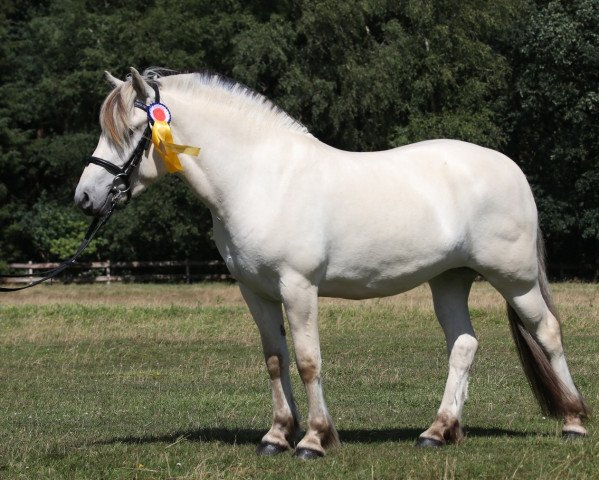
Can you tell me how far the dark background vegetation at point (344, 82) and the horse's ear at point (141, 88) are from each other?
3170cm

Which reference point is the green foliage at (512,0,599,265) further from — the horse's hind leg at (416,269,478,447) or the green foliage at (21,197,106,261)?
the horse's hind leg at (416,269,478,447)

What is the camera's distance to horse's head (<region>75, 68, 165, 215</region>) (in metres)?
7.60

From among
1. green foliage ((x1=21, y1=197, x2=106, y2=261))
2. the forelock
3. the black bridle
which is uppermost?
the forelock

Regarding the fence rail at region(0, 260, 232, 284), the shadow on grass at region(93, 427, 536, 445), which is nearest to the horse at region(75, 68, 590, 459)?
the shadow on grass at region(93, 427, 536, 445)

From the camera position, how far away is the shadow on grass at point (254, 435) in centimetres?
843

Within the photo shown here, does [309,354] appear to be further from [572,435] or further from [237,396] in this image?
[237,396]

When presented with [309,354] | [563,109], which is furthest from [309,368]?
[563,109]

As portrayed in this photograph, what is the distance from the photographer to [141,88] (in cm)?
763

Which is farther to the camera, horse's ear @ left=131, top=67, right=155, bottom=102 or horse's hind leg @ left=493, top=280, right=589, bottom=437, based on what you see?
horse's hind leg @ left=493, top=280, right=589, bottom=437

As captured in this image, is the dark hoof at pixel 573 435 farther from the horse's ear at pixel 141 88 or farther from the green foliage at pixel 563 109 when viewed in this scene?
the green foliage at pixel 563 109

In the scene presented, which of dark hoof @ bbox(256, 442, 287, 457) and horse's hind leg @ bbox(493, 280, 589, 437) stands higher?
horse's hind leg @ bbox(493, 280, 589, 437)

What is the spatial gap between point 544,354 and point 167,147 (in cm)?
333

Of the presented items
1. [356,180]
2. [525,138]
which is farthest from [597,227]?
[356,180]

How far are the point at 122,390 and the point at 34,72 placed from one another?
129ft
